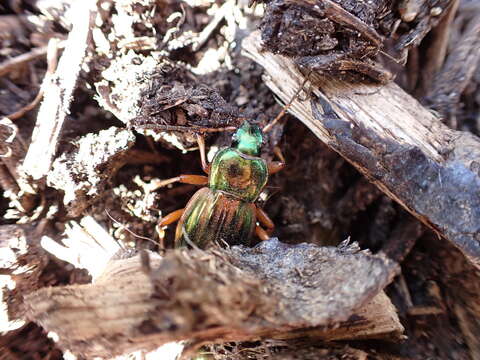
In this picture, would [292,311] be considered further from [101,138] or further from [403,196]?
[101,138]

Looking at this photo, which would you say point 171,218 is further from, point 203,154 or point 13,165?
point 13,165

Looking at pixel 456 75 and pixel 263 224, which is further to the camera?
pixel 263 224

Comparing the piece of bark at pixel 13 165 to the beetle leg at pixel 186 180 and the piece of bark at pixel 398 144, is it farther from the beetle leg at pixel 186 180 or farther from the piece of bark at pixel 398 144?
the piece of bark at pixel 398 144

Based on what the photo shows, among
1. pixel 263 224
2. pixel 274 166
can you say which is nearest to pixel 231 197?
pixel 263 224

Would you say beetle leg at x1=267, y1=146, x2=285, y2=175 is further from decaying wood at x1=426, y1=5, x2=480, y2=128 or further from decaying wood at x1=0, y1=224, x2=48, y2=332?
decaying wood at x1=0, y1=224, x2=48, y2=332

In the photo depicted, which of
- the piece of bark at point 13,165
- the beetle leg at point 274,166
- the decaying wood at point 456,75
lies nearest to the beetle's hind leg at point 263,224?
the beetle leg at point 274,166

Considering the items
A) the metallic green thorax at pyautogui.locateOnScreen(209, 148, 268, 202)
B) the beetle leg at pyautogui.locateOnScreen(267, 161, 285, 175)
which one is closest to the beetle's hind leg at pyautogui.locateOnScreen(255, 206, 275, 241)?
the metallic green thorax at pyautogui.locateOnScreen(209, 148, 268, 202)

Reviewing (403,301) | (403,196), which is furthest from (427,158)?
(403,301)
